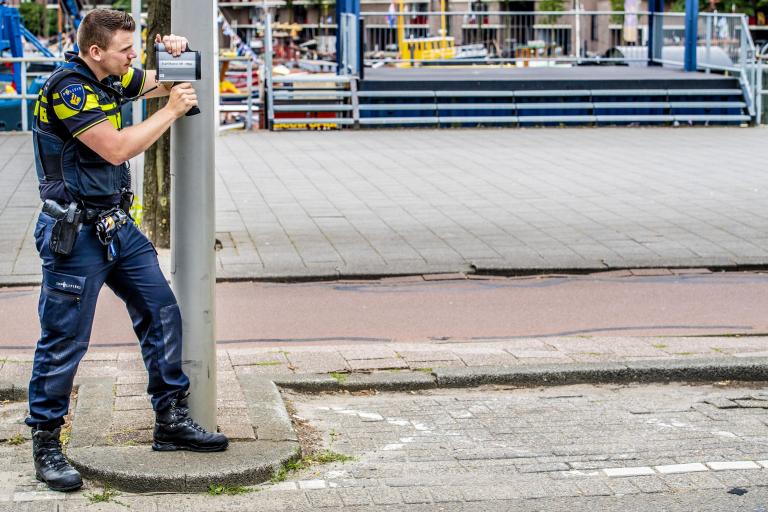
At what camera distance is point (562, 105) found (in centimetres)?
2277

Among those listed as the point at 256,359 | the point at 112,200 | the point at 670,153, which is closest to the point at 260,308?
the point at 256,359

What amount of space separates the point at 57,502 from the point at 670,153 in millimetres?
14448

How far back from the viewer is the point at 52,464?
4.81m

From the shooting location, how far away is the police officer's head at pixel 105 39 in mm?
4605

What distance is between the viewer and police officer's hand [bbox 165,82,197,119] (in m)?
4.65

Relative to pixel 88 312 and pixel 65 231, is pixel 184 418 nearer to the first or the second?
pixel 88 312

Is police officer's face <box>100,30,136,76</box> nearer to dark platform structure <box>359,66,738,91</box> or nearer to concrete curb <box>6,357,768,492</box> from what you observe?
concrete curb <box>6,357,768,492</box>

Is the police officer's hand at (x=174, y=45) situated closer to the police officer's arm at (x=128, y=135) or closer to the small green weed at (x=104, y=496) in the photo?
the police officer's arm at (x=128, y=135)

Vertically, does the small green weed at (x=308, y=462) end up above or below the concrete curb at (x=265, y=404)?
below

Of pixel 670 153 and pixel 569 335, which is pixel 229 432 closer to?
pixel 569 335

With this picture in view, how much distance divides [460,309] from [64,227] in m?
4.18

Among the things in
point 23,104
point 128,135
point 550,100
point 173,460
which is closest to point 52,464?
point 173,460

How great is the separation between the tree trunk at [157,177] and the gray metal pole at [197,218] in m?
4.83

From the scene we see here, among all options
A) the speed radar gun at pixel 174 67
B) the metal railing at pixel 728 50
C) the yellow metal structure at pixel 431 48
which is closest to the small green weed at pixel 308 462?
the speed radar gun at pixel 174 67
